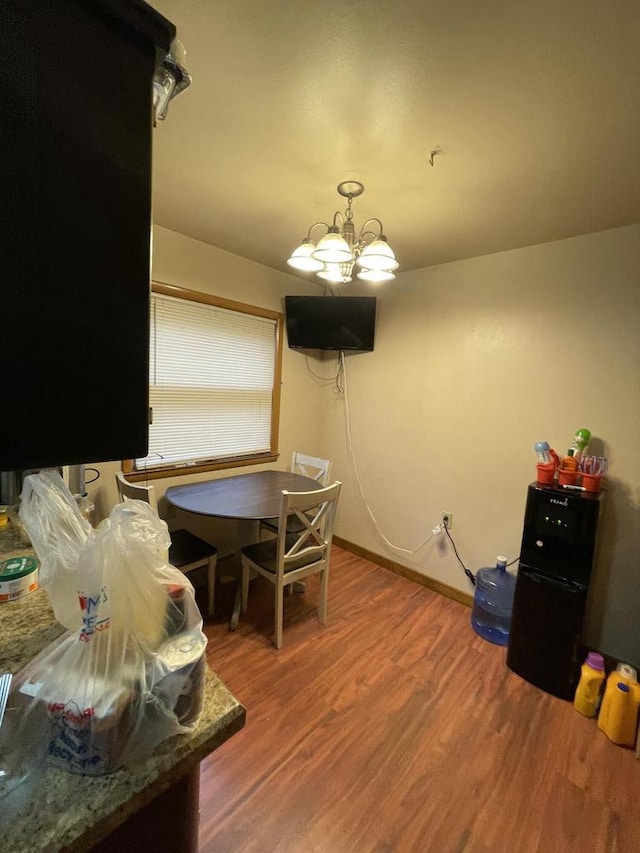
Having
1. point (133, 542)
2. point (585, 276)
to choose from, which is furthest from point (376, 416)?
point (133, 542)

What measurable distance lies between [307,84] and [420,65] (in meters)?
0.34

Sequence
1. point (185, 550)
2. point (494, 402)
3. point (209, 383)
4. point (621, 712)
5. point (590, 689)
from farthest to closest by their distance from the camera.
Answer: point (209, 383) → point (494, 402) → point (185, 550) → point (590, 689) → point (621, 712)

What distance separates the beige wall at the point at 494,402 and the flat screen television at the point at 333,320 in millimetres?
143

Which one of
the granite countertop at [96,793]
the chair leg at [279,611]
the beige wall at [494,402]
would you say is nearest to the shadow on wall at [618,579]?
the beige wall at [494,402]

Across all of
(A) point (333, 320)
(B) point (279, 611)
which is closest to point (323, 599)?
(B) point (279, 611)

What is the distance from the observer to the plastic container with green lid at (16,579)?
2.73ft

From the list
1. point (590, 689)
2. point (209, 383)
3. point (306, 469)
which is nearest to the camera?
point (590, 689)

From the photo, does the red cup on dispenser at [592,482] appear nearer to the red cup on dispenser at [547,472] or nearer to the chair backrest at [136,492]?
the red cup on dispenser at [547,472]

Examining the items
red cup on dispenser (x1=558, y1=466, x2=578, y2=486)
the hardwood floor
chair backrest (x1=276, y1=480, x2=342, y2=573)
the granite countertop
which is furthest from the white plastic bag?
red cup on dispenser (x1=558, y1=466, x2=578, y2=486)

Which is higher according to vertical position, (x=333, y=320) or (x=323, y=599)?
(x=333, y=320)

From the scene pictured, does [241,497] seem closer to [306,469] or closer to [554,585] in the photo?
[306,469]

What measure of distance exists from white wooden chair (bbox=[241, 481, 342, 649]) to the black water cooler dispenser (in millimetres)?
1070

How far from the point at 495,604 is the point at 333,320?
2354 millimetres

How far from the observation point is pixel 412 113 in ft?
3.93
